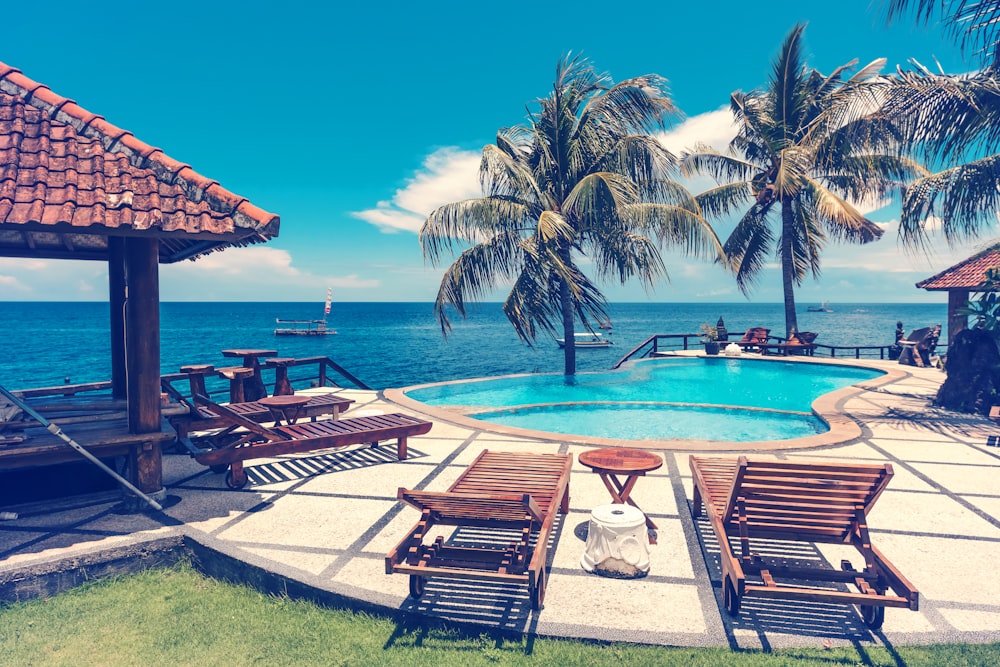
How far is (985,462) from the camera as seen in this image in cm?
711

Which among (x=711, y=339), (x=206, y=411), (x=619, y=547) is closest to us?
(x=619, y=547)

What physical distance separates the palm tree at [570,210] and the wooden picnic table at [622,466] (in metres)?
8.65

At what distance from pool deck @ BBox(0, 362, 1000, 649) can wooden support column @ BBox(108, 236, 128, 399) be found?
1976 mm

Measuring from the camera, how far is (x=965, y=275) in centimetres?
1541

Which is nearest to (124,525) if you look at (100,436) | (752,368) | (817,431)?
(100,436)

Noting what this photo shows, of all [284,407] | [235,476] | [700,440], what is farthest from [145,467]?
[700,440]

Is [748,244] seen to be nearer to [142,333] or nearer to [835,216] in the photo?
[835,216]

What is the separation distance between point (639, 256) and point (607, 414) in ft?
16.3

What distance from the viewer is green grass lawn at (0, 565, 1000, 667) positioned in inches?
126

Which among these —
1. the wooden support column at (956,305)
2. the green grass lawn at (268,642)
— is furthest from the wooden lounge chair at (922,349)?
the green grass lawn at (268,642)

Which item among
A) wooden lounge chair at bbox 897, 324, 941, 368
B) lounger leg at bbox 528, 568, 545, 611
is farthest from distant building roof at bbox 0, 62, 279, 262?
wooden lounge chair at bbox 897, 324, 941, 368

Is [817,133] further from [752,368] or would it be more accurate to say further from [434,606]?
[434,606]

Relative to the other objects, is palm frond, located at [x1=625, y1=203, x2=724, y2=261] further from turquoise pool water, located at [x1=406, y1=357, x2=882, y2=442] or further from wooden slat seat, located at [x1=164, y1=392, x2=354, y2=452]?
wooden slat seat, located at [x1=164, y1=392, x2=354, y2=452]

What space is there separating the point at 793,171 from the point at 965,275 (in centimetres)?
542
